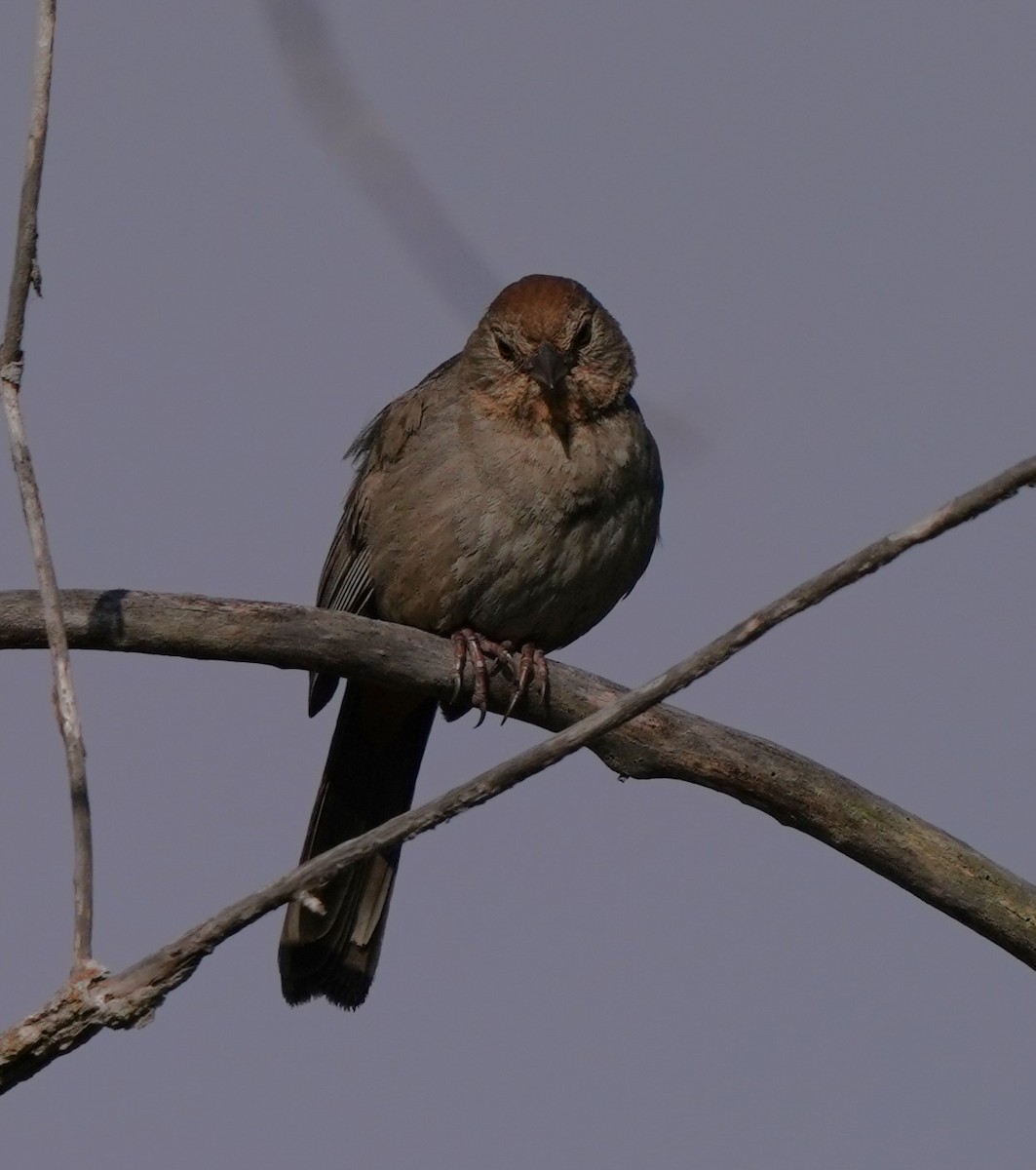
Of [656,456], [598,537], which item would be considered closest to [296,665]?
[598,537]

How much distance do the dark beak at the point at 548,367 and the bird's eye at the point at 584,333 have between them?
0.39 ft

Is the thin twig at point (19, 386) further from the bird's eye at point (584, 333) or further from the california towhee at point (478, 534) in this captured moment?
the bird's eye at point (584, 333)

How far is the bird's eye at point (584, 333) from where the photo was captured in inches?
265

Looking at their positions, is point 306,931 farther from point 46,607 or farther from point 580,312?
point 46,607

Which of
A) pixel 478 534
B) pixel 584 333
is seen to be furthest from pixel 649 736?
pixel 584 333

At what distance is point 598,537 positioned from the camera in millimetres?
6449

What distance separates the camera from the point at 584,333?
6.77m

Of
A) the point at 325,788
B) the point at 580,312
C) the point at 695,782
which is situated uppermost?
the point at 580,312

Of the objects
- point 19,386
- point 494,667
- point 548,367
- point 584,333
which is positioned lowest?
point 19,386

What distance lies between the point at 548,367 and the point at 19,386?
280 centimetres

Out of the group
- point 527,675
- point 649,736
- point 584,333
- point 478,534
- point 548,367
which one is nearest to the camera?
point 649,736

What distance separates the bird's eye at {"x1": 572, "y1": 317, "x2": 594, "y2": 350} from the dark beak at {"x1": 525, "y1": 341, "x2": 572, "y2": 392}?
120 millimetres

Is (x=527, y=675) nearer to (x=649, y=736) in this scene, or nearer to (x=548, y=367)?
(x=649, y=736)

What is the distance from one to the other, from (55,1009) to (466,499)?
3.20 metres
